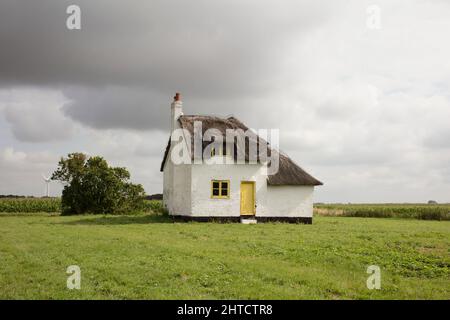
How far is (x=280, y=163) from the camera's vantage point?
1307 inches

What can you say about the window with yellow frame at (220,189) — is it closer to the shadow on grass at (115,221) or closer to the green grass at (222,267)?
the shadow on grass at (115,221)

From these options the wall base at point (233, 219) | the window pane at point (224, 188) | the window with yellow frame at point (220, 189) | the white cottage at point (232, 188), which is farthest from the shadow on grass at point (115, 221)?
the window pane at point (224, 188)

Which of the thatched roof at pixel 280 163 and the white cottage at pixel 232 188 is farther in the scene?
the thatched roof at pixel 280 163

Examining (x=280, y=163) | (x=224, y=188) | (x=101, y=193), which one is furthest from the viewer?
(x=101, y=193)

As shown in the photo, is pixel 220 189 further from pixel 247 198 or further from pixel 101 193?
pixel 101 193

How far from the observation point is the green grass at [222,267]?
9742mm

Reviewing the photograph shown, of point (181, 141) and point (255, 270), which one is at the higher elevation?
point (181, 141)

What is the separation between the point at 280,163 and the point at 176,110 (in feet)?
27.2

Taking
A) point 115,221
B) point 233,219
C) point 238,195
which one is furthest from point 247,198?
point 115,221

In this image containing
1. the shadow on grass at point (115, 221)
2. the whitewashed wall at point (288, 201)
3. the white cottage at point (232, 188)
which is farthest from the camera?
the whitewashed wall at point (288, 201)
